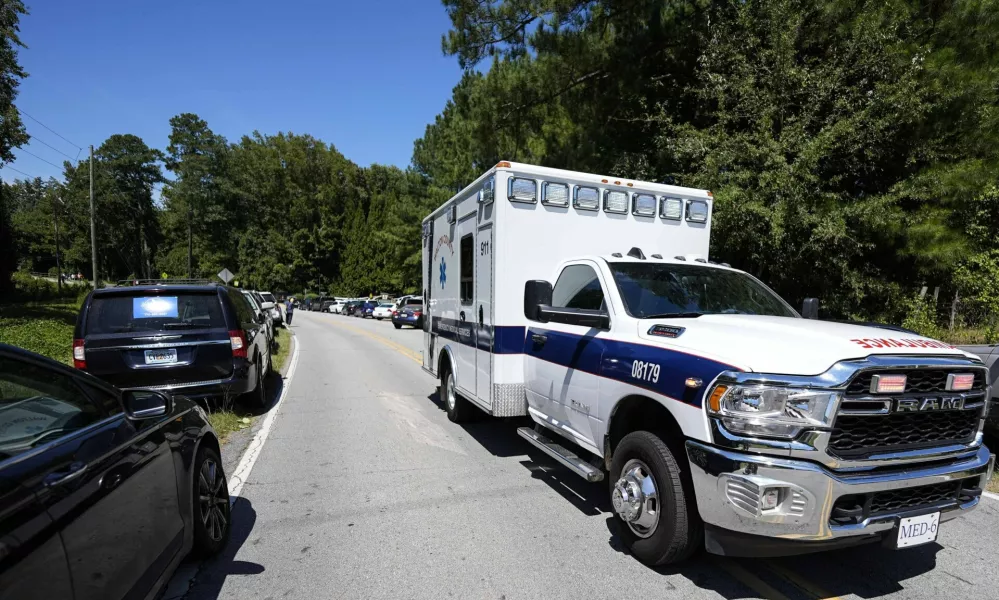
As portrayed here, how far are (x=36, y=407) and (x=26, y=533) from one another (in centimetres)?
106

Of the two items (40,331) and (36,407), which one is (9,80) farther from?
(36,407)

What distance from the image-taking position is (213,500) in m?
3.65

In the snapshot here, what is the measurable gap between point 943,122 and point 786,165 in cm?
405

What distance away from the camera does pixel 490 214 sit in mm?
5582

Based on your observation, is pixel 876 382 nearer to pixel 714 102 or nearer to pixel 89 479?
pixel 89 479

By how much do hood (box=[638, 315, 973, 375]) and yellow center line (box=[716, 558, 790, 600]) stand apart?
4.56 feet

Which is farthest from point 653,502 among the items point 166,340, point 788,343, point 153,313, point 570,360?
point 153,313

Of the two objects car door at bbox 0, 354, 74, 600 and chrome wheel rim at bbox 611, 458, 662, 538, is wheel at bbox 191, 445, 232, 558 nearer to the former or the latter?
car door at bbox 0, 354, 74, 600

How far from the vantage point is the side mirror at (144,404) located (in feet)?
9.54

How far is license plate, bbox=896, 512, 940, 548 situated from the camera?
9.29 feet

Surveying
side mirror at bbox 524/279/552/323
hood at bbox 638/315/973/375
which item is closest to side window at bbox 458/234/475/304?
side mirror at bbox 524/279/552/323

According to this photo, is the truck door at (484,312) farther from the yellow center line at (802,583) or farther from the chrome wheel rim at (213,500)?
the yellow center line at (802,583)

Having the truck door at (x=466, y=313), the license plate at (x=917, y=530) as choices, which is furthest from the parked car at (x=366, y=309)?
the license plate at (x=917, y=530)

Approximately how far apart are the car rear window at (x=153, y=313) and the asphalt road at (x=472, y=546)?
1.93m
